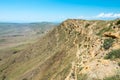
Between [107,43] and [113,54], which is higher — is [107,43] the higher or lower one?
the higher one

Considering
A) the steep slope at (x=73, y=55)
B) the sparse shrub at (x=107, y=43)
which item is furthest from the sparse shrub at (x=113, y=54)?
the sparse shrub at (x=107, y=43)

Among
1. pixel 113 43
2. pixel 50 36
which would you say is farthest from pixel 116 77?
pixel 50 36

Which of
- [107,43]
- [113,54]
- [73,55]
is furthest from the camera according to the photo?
[73,55]

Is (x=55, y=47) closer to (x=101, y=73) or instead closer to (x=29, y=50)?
(x=29, y=50)

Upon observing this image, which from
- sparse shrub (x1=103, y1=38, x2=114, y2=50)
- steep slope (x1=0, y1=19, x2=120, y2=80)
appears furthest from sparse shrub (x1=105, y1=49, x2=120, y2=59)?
sparse shrub (x1=103, y1=38, x2=114, y2=50)

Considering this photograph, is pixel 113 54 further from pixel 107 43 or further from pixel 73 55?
pixel 73 55

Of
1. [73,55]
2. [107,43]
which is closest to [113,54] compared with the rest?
[107,43]

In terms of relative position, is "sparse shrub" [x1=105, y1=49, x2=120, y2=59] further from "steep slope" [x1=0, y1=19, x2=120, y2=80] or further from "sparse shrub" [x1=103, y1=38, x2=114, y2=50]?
"sparse shrub" [x1=103, y1=38, x2=114, y2=50]

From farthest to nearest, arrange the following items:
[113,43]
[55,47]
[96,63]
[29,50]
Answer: [29,50]
[55,47]
[113,43]
[96,63]

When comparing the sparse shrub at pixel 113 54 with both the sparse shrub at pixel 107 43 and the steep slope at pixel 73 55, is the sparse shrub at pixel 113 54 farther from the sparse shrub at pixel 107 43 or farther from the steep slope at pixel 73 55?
the sparse shrub at pixel 107 43
